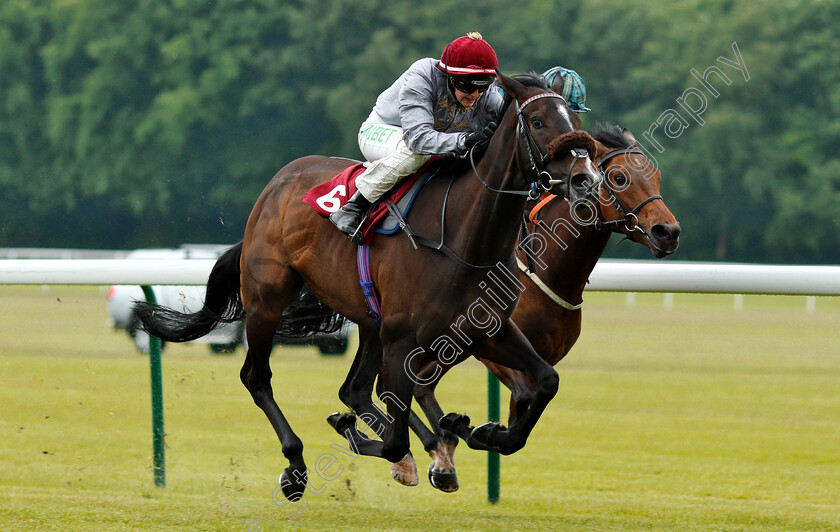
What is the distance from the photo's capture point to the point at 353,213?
4.42 meters

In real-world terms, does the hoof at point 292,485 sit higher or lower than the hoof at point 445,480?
lower

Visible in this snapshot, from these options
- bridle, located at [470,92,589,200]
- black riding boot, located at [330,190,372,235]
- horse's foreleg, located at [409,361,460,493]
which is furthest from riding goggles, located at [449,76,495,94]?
horse's foreleg, located at [409,361,460,493]

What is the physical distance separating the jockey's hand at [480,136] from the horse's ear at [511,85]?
0.24 meters

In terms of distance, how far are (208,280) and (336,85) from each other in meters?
26.9

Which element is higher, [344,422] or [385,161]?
[385,161]

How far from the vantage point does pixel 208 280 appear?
541 centimetres

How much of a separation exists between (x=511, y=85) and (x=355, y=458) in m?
3.06

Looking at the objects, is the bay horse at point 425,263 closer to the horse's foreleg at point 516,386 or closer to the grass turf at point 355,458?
the horse's foreleg at point 516,386

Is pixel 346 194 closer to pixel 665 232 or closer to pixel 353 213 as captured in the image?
pixel 353 213

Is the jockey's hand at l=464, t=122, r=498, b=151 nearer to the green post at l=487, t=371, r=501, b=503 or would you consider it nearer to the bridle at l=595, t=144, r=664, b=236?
the bridle at l=595, t=144, r=664, b=236

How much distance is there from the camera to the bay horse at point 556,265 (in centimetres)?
448

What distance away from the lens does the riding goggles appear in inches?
161

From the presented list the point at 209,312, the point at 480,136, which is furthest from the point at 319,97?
the point at 480,136

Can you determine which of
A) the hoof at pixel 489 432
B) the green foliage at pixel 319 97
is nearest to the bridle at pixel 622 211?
the hoof at pixel 489 432
